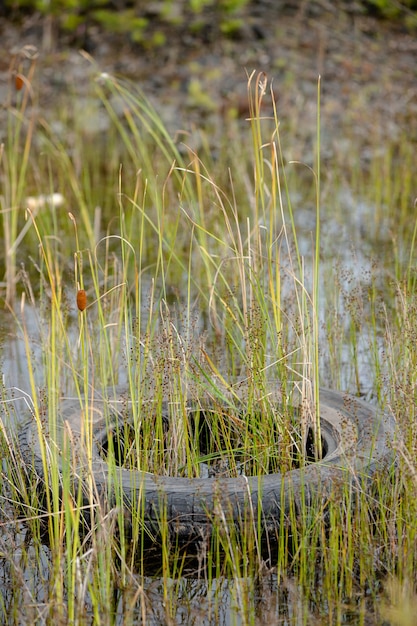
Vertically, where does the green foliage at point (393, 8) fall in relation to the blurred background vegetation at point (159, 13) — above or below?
above

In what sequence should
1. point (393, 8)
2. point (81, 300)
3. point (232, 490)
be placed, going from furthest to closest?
point (393, 8) → point (232, 490) → point (81, 300)

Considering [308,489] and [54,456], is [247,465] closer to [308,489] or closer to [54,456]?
[308,489]

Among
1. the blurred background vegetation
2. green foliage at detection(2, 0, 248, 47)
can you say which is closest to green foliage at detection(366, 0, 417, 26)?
the blurred background vegetation

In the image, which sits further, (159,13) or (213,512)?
(159,13)

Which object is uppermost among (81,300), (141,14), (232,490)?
(81,300)

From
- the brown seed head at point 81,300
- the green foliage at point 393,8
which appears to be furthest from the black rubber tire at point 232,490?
the green foliage at point 393,8

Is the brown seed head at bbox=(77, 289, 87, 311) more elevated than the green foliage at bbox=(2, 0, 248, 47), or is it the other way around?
the brown seed head at bbox=(77, 289, 87, 311)

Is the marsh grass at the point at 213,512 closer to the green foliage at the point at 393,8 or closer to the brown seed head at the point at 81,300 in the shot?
the brown seed head at the point at 81,300

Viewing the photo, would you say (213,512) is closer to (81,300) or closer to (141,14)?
(81,300)

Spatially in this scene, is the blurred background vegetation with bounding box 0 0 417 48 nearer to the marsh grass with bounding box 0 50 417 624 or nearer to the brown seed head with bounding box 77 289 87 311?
the marsh grass with bounding box 0 50 417 624

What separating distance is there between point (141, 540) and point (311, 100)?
24.9 feet

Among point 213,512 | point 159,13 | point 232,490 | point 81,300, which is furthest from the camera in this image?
point 159,13

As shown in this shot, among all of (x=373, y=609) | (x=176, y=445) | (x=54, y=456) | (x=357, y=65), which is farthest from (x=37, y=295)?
(x=357, y=65)

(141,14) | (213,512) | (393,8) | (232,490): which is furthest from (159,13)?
(213,512)
